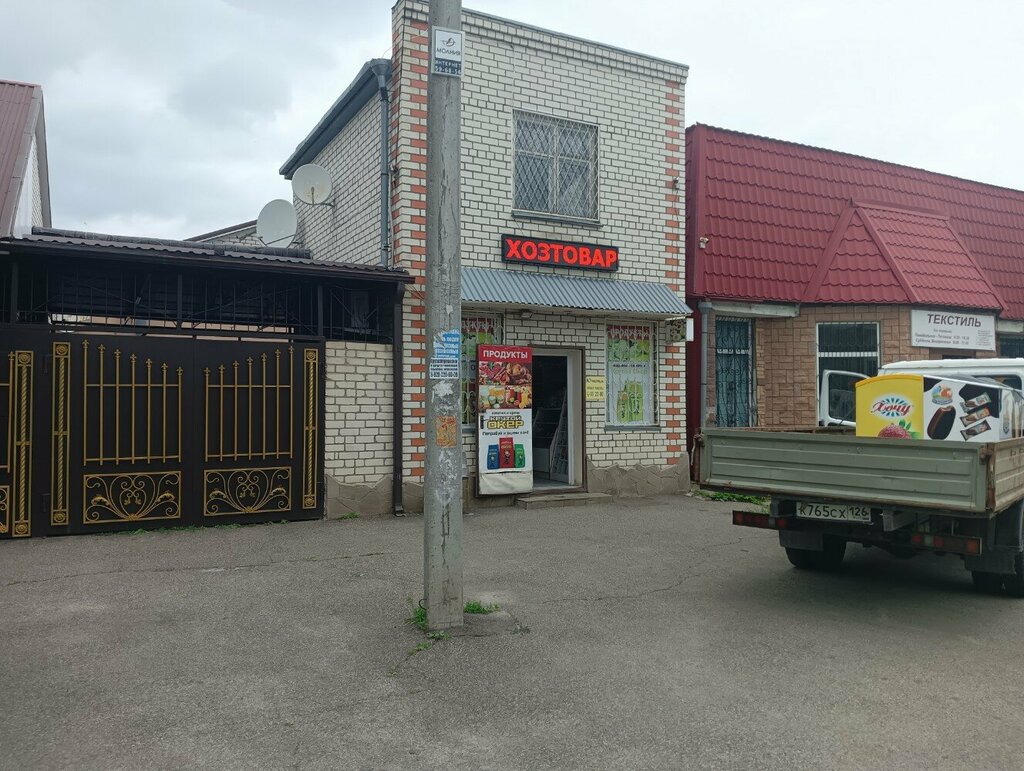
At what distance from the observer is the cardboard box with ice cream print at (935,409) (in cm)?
611

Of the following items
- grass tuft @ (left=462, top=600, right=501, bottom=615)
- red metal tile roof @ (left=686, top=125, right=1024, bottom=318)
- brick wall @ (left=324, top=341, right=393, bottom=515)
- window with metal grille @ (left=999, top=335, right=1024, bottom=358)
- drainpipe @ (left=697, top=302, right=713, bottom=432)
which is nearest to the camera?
grass tuft @ (left=462, top=600, right=501, bottom=615)

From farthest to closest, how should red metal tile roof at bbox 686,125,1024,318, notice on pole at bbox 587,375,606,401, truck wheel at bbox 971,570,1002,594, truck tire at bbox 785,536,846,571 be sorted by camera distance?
red metal tile roof at bbox 686,125,1024,318, notice on pole at bbox 587,375,606,401, truck tire at bbox 785,536,846,571, truck wheel at bbox 971,570,1002,594

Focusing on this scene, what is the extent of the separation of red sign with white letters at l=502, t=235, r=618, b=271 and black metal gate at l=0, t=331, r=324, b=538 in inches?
119

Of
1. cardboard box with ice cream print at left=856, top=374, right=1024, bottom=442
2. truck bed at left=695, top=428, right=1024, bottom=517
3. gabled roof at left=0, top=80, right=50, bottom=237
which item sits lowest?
truck bed at left=695, top=428, right=1024, bottom=517

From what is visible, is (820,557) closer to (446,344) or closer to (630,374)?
(446,344)

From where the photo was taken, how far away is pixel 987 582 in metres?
6.51

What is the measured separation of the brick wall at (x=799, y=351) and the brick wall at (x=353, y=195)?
7.11 meters

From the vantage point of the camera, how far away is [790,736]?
3869mm

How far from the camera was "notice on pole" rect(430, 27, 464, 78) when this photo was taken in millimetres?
5395

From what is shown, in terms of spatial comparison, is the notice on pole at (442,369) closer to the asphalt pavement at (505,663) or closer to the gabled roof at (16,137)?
the asphalt pavement at (505,663)

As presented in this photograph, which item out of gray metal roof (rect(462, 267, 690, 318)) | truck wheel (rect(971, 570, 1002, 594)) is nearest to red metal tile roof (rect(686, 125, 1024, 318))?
gray metal roof (rect(462, 267, 690, 318))

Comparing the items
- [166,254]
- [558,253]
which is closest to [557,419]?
[558,253]

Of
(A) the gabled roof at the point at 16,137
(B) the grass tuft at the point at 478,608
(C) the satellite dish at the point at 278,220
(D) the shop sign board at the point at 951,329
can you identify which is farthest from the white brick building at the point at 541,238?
(D) the shop sign board at the point at 951,329

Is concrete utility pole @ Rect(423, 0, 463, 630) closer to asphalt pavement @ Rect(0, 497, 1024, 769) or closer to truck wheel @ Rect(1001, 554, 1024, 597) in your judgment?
asphalt pavement @ Rect(0, 497, 1024, 769)
